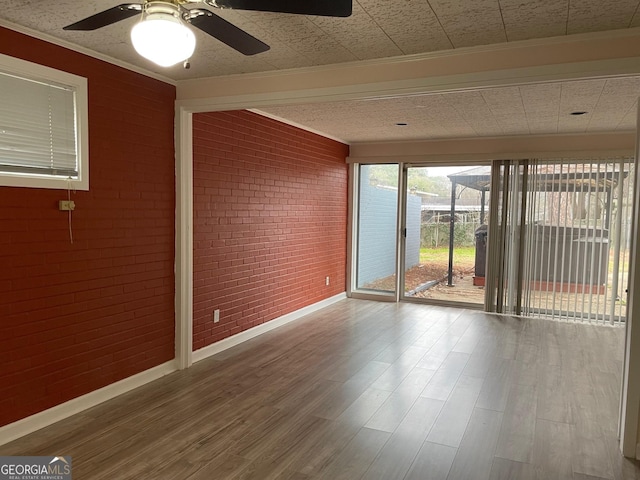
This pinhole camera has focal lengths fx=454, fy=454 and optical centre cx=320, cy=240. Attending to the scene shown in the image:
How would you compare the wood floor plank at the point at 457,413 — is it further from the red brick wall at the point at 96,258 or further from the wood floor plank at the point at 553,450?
the red brick wall at the point at 96,258

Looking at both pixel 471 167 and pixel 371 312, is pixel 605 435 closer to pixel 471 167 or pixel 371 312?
pixel 371 312

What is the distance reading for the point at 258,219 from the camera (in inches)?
195

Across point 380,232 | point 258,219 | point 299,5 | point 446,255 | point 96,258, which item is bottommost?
point 446,255

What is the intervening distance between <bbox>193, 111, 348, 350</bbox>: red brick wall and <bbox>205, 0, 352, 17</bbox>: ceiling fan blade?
245 centimetres

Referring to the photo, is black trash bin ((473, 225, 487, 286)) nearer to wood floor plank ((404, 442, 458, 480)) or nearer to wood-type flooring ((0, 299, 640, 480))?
wood-type flooring ((0, 299, 640, 480))

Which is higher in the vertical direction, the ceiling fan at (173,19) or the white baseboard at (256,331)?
the ceiling fan at (173,19)

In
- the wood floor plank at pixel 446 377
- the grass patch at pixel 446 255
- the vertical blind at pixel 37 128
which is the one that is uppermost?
the vertical blind at pixel 37 128

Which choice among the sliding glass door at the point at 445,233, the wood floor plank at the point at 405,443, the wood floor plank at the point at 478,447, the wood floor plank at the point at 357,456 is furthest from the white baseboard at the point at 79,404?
the sliding glass door at the point at 445,233

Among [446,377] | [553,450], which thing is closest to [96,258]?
[446,377]

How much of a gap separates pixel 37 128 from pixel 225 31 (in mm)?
1588

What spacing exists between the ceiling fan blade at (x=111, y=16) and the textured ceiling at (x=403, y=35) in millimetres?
425

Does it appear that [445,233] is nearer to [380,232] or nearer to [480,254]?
[480,254]

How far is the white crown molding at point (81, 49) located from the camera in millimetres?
2615

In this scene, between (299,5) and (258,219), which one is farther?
(258,219)
